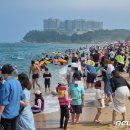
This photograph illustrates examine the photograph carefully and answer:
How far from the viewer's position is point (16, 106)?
6254mm

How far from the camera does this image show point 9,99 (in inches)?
239

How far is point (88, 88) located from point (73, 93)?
757 centimetres

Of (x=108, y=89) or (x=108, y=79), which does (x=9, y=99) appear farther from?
(x=108, y=89)

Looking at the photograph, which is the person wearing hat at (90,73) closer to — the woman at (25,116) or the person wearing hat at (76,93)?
the person wearing hat at (76,93)

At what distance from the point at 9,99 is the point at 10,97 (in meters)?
0.04

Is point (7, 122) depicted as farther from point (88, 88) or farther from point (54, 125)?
point (88, 88)

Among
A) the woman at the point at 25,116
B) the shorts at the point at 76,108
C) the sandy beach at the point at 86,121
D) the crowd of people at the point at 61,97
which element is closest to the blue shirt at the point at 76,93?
the crowd of people at the point at 61,97

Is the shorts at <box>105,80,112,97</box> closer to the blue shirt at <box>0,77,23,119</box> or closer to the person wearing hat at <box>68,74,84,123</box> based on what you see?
the person wearing hat at <box>68,74,84,123</box>

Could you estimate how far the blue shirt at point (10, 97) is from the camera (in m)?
5.98

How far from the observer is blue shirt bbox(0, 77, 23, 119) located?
598 centimetres

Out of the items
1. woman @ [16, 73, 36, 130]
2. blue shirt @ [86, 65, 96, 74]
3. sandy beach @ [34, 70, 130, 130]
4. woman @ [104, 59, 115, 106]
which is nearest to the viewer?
woman @ [16, 73, 36, 130]

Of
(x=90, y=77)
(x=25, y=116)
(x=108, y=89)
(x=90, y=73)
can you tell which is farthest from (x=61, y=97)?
(x=90, y=77)

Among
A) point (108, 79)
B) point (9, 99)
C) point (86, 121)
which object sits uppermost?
point (9, 99)

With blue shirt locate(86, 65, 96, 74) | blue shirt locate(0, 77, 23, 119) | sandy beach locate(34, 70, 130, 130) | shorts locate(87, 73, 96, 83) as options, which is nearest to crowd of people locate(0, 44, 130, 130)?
blue shirt locate(0, 77, 23, 119)
